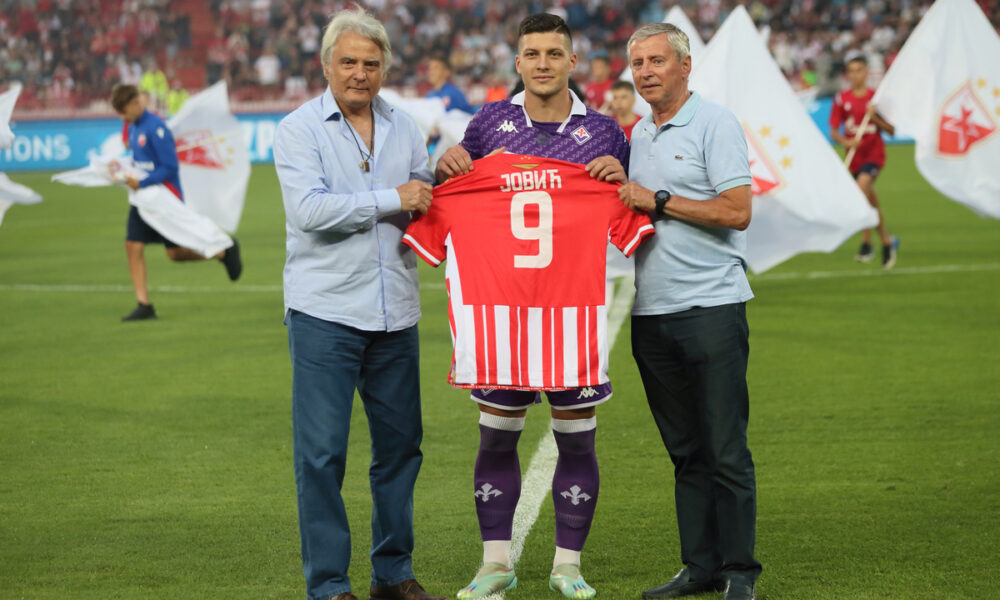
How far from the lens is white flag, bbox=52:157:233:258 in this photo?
430 inches

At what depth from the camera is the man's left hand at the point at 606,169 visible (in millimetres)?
4160

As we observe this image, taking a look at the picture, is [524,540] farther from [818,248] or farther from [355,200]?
[818,248]

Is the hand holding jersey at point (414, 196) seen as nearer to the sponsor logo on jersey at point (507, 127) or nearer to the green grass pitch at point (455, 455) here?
the sponsor logo on jersey at point (507, 127)

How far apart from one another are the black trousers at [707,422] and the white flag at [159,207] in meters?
7.47

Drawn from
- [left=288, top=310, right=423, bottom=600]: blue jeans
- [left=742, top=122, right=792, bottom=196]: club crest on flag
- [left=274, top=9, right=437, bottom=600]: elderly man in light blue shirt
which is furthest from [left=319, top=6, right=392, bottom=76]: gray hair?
[left=742, top=122, right=792, bottom=196]: club crest on flag

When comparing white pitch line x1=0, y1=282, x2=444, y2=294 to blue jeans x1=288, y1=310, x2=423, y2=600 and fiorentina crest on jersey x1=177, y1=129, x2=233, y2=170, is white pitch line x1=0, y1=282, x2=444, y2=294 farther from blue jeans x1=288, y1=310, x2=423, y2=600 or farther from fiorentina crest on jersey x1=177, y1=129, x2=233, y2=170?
blue jeans x1=288, y1=310, x2=423, y2=600

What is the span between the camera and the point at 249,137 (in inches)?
1156

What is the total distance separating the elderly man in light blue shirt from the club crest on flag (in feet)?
22.2

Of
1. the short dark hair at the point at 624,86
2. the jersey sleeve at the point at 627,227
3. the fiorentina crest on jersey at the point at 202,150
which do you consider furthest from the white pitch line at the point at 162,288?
the jersey sleeve at the point at 627,227

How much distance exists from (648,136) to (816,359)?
15.7 feet

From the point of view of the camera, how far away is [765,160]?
1069 centimetres

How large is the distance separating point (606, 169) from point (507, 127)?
397mm

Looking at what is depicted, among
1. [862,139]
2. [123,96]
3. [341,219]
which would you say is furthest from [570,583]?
[862,139]

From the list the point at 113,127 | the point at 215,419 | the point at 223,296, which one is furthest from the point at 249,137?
the point at 215,419
